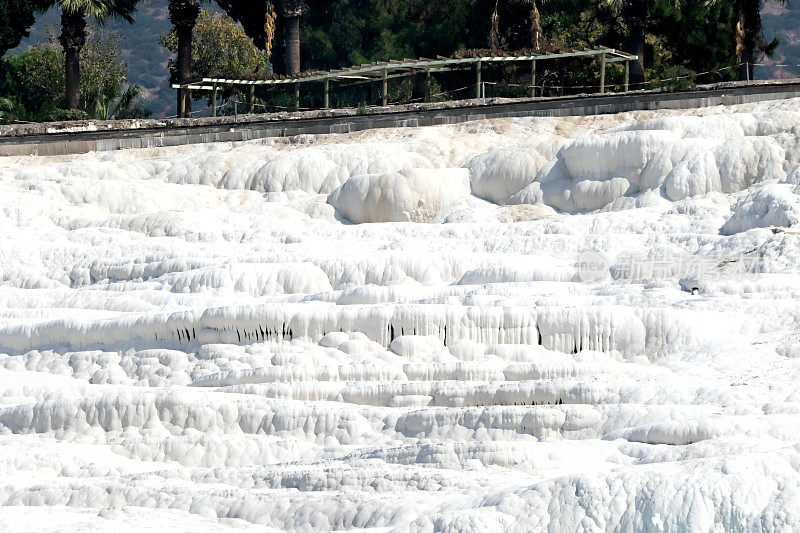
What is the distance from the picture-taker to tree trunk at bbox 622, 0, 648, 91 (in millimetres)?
30422

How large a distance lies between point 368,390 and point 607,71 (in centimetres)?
2477

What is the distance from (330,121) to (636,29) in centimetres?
1026

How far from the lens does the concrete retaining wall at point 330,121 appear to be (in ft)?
72.0

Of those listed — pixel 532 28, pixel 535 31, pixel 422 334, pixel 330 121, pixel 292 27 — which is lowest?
pixel 422 334

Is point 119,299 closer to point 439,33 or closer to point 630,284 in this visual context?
point 630,284

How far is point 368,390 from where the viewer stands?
39.7 feet

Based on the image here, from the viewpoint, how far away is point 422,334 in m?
13.3

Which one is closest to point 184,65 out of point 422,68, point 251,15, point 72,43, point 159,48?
point 72,43

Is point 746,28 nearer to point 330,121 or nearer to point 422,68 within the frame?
point 422,68

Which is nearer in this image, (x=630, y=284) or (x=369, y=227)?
(x=630, y=284)

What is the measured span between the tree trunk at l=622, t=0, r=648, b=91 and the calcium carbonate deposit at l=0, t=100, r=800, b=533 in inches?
343

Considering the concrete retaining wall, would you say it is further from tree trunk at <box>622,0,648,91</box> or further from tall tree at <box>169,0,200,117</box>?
tree trunk at <box>622,0,648,91</box>

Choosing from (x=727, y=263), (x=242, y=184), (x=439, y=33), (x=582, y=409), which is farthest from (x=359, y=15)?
(x=582, y=409)

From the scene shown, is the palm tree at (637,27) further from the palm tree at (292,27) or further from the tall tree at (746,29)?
the palm tree at (292,27)
